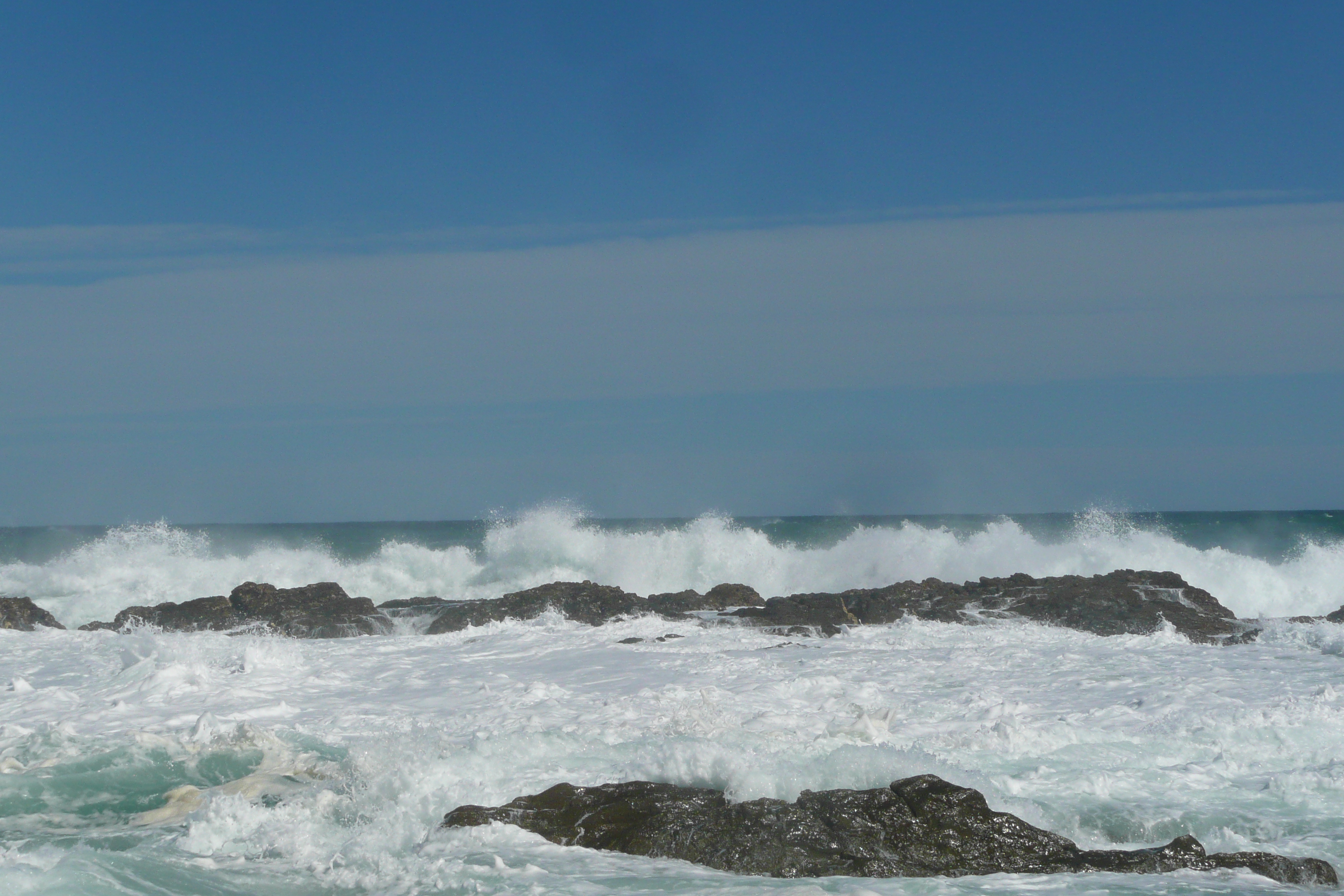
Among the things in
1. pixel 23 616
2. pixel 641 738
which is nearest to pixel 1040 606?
pixel 641 738

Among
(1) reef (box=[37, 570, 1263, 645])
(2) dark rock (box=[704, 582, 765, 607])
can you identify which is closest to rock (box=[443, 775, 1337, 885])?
(1) reef (box=[37, 570, 1263, 645])

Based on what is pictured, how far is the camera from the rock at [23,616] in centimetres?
1833

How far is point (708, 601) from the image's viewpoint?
19469 mm

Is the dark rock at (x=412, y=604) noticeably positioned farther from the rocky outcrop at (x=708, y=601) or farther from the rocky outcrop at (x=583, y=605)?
the rocky outcrop at (x=708, y=601)

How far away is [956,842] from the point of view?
666cm

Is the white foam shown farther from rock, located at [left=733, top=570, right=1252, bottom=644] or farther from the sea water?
rock, located at [left=733, top=570, right=1252, bottom=644]

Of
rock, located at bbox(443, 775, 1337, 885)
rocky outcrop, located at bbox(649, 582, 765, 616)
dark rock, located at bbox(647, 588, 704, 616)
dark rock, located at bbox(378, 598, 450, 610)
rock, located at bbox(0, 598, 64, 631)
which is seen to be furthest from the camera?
dark rock, located at bbox(378, 598, 450, 610)

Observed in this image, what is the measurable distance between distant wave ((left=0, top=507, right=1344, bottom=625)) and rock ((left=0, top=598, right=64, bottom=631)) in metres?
5.93

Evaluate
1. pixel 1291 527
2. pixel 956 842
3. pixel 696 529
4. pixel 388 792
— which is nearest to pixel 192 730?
pixel 388 792

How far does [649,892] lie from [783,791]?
1.45 m

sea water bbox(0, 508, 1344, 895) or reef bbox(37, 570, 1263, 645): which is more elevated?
reef bbox(37, 570, 1263, 645)

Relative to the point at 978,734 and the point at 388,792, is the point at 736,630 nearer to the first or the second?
the point at 978,734

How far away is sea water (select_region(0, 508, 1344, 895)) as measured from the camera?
22.1 ft

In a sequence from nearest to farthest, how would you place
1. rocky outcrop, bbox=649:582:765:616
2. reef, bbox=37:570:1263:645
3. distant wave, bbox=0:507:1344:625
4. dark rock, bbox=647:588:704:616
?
reef, bbox=37:570:1263:645 → dark rock, bbox=647:588:704:616 → rocky outcrop, bbox=649:582:765:616 → distant wave, bbox=0:507:1344:625
